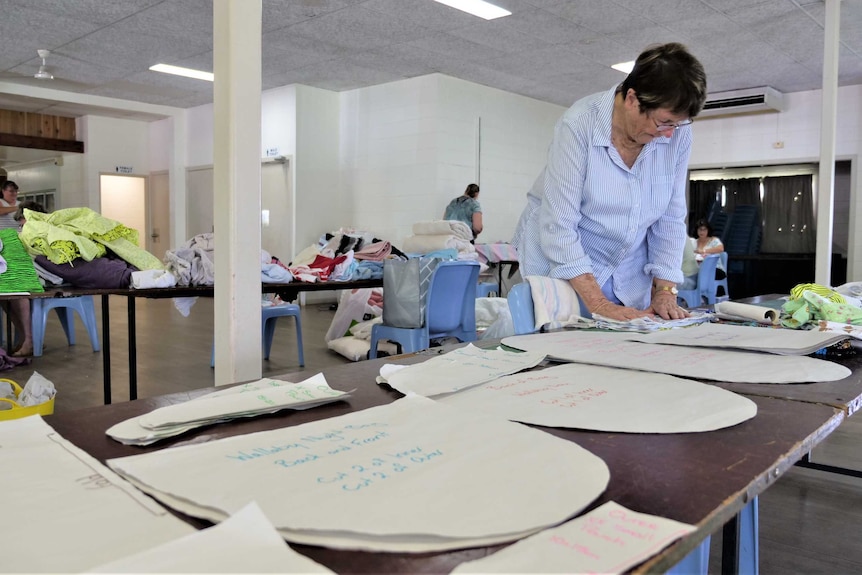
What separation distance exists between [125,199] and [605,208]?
37.7 ft

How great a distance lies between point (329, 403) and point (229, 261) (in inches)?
32.1

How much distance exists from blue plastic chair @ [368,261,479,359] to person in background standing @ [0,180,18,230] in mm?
2445

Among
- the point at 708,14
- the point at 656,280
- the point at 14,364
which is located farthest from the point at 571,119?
the point at 708,14

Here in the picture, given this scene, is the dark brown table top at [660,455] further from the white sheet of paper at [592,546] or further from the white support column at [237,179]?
the white support column at [237,179]

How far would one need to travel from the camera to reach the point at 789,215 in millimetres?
8672

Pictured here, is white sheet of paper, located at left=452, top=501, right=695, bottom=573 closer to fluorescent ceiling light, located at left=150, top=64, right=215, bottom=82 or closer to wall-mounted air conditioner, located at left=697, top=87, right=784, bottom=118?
fluorescent ceiling light, located at left=150, top=64, right=215, bottom=82

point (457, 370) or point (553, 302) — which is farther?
point (553, 302)

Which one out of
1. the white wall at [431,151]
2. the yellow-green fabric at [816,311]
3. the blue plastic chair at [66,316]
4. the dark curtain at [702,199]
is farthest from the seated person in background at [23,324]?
the dark curtain at [702,199]

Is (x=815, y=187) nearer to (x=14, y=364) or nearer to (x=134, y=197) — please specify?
(x=14, y=364)

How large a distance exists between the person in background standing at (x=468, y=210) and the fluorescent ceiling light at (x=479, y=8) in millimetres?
1987

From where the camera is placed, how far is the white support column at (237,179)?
1495 mm

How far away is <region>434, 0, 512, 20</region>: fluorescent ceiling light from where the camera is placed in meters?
5.46

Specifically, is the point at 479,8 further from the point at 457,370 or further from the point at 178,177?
the point at 178,177

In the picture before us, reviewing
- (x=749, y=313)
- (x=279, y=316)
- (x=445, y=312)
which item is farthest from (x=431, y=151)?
(x=749, y=313)
